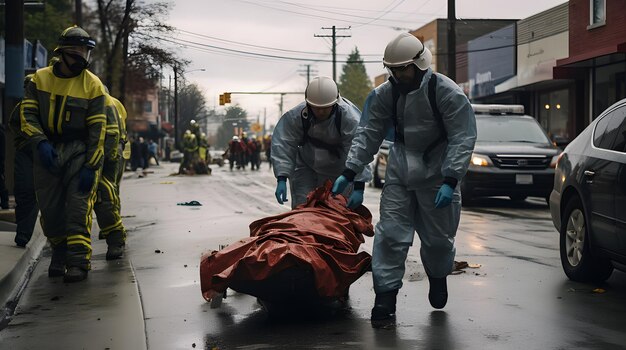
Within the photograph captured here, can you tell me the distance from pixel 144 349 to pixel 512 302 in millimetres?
2786

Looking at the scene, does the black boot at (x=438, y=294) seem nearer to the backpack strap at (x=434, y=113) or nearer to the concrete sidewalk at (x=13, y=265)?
the backpack strap at (x=434, y=113)

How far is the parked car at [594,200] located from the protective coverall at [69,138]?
398cm

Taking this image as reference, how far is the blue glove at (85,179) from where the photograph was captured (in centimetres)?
782

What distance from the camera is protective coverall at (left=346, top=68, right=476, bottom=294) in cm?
607

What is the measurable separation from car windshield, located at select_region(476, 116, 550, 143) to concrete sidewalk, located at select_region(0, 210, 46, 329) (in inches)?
361

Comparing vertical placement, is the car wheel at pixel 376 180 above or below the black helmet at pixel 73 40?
below

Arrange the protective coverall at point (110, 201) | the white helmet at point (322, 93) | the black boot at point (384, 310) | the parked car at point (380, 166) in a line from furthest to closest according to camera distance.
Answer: the parked car at point (380, 166) < the protective coverall at point (110, 201) < the white helmet at point (322, 93) < the black boot at point (384, 310)

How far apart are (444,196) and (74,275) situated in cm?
343

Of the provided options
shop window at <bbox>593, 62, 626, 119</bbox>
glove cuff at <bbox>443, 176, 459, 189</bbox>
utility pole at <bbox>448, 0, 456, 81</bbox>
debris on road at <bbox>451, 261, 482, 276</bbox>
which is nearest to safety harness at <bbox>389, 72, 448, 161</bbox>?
glove cuff at <bbox>443, 176, 459, 189</bbox>

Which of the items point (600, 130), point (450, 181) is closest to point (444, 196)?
point (450, 181)

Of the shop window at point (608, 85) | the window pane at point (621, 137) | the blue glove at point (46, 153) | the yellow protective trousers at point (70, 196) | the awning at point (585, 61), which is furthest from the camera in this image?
the shop window at point (608, 85)

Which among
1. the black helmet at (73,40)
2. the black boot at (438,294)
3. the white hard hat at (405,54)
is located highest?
the black helmet at (73,40)

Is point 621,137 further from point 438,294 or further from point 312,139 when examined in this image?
point 312,139

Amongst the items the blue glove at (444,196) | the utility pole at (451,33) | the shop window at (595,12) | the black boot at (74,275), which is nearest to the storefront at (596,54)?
the shop window at (595,12)
